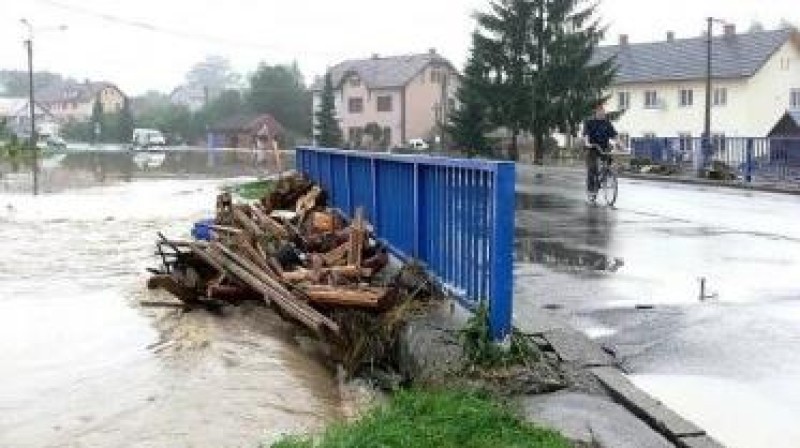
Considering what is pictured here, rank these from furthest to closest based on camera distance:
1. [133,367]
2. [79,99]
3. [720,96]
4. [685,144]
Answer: [79,99] → [720,96] → [685,144] → [133,367]

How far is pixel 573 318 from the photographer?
7.68 metres

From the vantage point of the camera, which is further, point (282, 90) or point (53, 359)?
point (282, 90)

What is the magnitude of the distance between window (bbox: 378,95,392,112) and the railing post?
8606cm

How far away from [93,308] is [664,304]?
6171 millimetres

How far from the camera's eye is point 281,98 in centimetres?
9856

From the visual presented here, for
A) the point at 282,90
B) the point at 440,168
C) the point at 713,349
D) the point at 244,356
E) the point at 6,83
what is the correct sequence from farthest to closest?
the point at 6,83 → the point at 282,90 → the point at 244,356 → the point at 440,168 → the point at 713,349

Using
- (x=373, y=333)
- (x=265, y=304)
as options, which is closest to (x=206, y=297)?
(x=265, y=304)

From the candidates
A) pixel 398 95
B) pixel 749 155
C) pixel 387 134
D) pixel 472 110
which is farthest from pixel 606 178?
pixel 387 134

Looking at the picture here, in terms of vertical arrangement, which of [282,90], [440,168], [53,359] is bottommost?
[53,359]

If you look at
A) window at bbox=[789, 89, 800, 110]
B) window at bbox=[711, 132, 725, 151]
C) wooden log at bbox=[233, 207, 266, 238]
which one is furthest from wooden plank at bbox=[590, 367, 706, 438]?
window at bbox=[789, 89, 800, 110]

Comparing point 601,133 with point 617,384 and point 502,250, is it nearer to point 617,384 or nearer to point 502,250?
point 502,250

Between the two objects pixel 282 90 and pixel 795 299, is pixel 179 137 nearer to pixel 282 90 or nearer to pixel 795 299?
pixel 282 90

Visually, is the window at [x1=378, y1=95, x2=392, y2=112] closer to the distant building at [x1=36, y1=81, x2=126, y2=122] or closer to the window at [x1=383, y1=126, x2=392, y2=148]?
the window at [x1=383, y1=126, x2=392, y2=148]

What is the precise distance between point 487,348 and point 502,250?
23.8 inches
